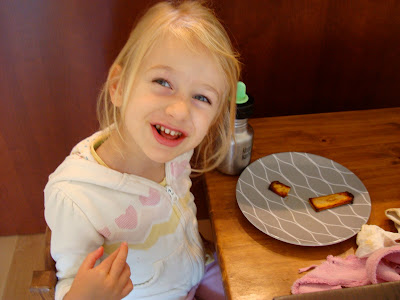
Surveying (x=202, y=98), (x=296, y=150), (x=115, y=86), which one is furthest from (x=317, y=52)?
(x=115, y=86)

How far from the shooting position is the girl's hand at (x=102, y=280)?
58 cm

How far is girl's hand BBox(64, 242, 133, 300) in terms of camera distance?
1.90 ft

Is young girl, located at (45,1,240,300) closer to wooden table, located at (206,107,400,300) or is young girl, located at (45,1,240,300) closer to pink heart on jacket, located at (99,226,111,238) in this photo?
pink heart on jacket, located at (99,226,111,238)

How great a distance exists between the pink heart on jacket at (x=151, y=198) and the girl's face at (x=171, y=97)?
0.10 m

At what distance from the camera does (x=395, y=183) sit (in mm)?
888

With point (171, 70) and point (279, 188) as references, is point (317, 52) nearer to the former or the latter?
point (279, 188)

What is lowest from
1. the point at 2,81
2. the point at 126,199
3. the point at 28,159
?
the point at 28,159

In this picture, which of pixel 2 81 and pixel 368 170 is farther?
pixel 2 81

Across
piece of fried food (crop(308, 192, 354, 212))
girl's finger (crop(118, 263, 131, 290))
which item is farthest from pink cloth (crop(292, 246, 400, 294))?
girl's finger (crop(118, 263, 131, 290))

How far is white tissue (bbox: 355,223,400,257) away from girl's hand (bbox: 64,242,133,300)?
1.53 ft

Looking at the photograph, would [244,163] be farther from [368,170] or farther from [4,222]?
[4,222]

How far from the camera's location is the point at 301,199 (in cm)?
85

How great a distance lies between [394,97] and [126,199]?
1.09 metres

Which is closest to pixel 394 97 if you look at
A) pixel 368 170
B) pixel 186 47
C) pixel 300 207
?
pixel 368 170
